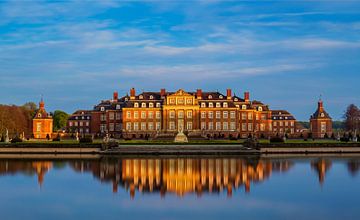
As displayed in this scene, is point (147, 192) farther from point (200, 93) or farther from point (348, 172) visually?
point (200, 93)

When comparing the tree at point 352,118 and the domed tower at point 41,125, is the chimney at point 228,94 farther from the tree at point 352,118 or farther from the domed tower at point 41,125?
the domed tower at point 41,125

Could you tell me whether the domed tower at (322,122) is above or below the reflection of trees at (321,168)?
above

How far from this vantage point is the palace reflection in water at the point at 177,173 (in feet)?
62.6

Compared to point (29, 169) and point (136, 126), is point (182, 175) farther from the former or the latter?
point (136, 126)

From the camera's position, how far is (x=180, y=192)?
17828mm

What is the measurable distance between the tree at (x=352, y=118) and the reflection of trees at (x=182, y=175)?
161ft

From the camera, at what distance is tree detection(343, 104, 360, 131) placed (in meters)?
74.5

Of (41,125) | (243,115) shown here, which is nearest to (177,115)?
(243,115)

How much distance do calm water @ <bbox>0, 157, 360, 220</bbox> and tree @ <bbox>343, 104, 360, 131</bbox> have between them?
49.7 m

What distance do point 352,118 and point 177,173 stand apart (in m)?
58.4

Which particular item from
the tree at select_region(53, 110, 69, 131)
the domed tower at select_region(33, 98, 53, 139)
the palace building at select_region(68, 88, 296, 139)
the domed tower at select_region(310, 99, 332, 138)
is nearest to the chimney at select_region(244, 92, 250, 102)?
the palace building at select_region(68, 88, 296, 139)

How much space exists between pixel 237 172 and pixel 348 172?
5436 millimetres

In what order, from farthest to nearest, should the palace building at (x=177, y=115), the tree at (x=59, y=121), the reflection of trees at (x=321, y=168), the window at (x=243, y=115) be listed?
the tree at (x=59, y=121) → the window at (x=243, y=115) → the palace building at (x=177, y=115) → the reflection of trees at (x=321, y=168)

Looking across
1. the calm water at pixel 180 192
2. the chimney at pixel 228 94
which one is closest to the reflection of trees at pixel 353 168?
the calm water at pixel 180 192
